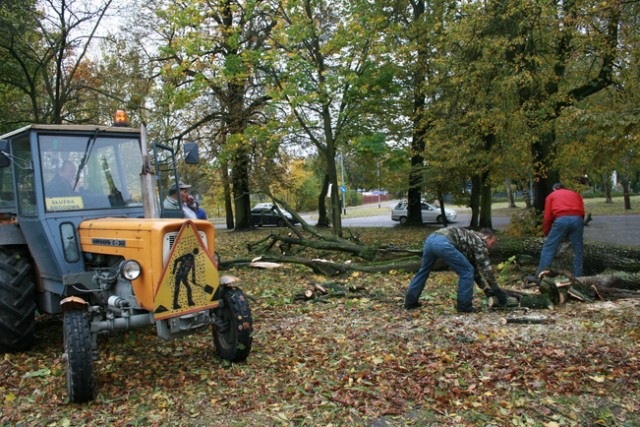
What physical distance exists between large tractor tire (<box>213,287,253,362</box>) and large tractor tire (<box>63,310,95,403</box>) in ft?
4.16

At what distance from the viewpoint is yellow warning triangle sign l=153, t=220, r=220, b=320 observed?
4.64 m

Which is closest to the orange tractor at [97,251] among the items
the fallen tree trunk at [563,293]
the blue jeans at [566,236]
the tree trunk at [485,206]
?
the fallen tree trunk at [563,293]

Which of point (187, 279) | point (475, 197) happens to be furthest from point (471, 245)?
point (475, 197)

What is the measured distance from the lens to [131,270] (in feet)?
15.5

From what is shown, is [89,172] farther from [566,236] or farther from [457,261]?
[566,236]

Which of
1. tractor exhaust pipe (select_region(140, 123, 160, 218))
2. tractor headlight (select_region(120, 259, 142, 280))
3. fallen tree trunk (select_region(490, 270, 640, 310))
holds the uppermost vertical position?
tractor exhaust pipe (select_region(140, 123, 160, 218))

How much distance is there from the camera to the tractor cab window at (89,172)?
5555 millimetres

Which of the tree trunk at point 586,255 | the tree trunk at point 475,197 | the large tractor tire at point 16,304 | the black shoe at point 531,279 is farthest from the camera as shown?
the tree trunk at point 475,197

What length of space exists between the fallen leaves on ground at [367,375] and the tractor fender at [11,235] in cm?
131

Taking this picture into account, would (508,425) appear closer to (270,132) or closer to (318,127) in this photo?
(270,132)

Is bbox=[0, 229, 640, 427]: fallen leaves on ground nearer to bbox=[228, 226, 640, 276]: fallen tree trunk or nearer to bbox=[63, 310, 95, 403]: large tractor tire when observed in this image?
bbox=[63, 310, 95, 403]: large tractor tire

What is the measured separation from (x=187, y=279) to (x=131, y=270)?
528mm

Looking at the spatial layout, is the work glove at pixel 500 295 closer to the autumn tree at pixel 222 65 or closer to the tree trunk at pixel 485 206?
the autumn tree at pixel 222 65

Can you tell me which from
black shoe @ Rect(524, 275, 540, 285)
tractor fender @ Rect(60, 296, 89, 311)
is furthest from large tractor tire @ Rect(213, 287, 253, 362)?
black shoe @ Rect(524, 275, 540, 285)
